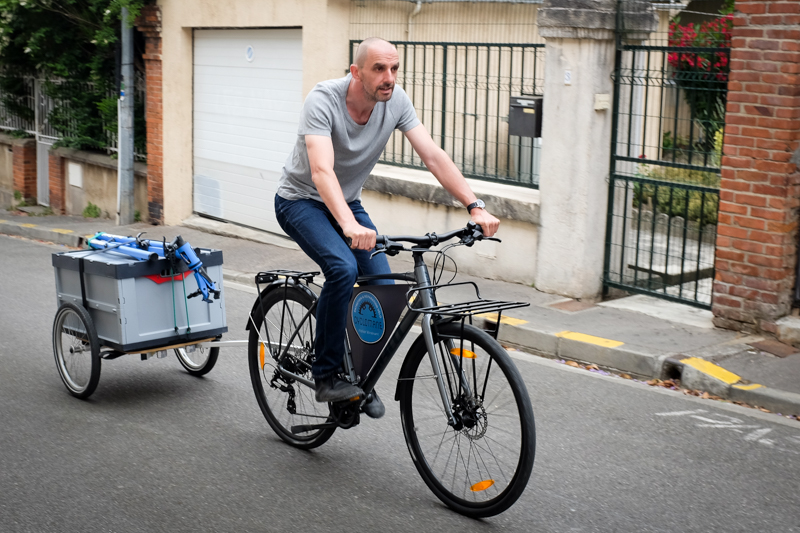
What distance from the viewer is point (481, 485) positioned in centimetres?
418

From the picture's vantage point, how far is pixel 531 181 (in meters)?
9.45

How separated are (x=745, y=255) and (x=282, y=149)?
6160 millimetres

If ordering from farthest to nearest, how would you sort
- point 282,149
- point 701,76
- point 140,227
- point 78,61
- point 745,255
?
point 78,61 < point 140,227 < point 282,149 < point 701,76 < point 745,255

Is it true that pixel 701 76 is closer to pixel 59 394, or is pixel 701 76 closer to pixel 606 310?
pixel 606 310

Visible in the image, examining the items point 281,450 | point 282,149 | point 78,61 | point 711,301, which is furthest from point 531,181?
point 78,61

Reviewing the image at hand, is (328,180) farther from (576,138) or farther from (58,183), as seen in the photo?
(58,183)

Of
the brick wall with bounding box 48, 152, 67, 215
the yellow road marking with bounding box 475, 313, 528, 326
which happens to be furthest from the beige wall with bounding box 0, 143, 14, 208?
the yellow road marking with bounding box 475, 313, 528, 326

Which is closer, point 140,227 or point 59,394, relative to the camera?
point 59,394

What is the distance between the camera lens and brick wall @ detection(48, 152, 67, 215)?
15.9 metres

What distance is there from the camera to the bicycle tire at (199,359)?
632cm

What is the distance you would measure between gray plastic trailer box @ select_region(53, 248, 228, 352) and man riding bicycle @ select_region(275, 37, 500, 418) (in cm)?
123

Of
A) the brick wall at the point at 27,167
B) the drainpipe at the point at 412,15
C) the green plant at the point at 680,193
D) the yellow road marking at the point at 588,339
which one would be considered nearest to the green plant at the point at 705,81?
the green plant at the point at 680,193

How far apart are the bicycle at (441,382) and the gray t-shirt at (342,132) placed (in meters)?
0.51

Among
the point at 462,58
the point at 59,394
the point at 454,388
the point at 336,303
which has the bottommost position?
the point at 59,394
